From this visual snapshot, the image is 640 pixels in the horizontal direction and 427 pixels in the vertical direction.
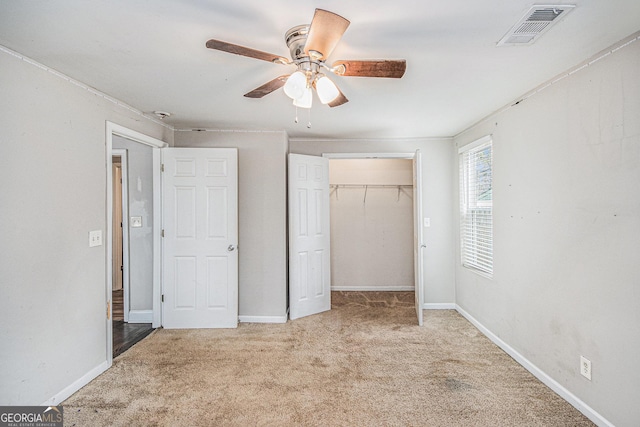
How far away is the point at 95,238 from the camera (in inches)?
101

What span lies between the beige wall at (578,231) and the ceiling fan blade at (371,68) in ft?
4.35

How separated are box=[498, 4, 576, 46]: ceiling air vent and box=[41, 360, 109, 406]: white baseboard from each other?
362cm

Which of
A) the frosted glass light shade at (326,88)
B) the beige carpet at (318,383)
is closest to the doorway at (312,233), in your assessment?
the beige carpet at (318,383)

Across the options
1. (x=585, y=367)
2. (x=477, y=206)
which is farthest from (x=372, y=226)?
(x=585, y=367)

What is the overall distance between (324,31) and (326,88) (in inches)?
15.7

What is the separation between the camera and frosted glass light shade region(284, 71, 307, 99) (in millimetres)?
1652

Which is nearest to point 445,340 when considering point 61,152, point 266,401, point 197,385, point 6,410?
point 266,401

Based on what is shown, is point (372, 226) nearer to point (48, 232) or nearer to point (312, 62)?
point (312, 62)

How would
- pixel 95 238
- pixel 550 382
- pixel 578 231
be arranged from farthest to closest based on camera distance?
1. pixel 95 238
2. pixel 550 382
3. pixel 578 231

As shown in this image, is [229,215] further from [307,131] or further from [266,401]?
[266,401]

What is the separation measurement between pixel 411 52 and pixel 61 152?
246 cm

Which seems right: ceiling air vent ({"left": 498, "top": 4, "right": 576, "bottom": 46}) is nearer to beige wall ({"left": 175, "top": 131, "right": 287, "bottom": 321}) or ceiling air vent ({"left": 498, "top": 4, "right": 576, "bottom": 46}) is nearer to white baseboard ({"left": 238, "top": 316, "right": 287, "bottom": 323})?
beige wall ({"left": 175, "top": 131, "right": 287, "bottom": 321})

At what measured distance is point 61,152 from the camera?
226cm

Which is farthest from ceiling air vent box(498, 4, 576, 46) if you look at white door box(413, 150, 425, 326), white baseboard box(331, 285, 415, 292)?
white baseboard box(331, 285, 415, 292)
